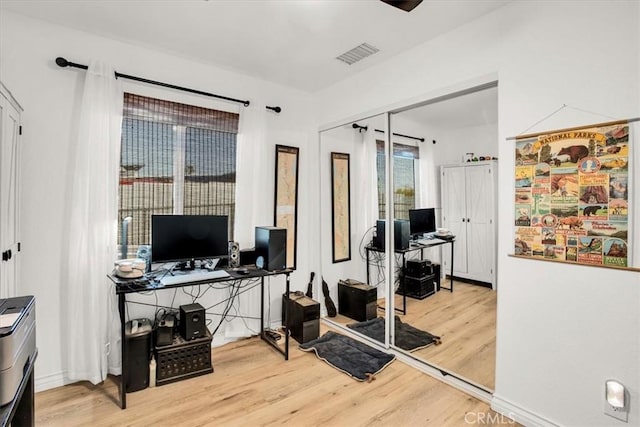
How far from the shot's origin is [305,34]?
8.50 ft

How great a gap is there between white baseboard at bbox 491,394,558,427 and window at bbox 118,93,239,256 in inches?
105

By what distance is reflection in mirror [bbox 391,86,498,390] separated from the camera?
2414 millimetres

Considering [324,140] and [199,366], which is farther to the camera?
[324,140]

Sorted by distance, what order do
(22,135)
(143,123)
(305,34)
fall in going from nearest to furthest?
(22,135), (305,34), (143,123)

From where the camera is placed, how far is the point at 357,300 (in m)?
3.47

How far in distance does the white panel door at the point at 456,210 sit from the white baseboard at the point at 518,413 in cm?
95

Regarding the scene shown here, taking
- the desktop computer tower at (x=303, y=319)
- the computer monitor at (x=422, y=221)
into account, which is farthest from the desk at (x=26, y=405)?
the computer monitor at (x=422, y=221)

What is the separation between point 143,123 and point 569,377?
12.0 ft

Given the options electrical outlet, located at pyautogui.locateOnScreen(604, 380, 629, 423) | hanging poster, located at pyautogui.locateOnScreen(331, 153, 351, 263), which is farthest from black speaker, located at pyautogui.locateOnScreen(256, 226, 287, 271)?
electrical outlet, located at pyautogui.locateOnScreen(604, 380, 629, 423)

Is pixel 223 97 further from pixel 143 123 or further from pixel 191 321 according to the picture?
pixel 191 321

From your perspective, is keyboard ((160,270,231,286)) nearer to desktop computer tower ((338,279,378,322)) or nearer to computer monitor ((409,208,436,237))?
desktop computer tower ((338,279,378,322))

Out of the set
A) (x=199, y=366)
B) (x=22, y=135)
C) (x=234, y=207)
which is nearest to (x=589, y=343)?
(x=199, y=366)

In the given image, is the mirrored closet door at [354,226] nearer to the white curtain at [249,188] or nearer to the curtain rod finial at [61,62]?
the white curtain at [249,188]

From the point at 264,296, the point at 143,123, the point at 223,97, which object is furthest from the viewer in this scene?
the point at 264,296
